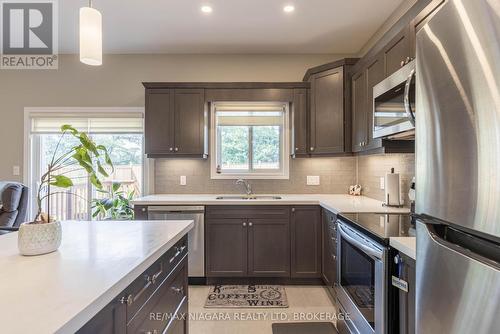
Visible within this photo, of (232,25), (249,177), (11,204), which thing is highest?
(232,25)

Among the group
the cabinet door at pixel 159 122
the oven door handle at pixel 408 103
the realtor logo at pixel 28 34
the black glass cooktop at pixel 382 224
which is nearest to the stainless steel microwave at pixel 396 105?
the oven door handle at pixel 408 103

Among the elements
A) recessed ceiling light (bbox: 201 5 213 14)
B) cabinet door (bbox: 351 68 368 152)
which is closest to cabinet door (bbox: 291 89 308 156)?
cabinet door (bbox: 351 68 368 152)

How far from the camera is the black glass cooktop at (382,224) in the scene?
4.89ft

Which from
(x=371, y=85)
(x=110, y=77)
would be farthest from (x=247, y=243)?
(x=110, y=77)

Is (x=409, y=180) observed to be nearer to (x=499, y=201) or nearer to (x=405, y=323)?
(x=405, y=323)

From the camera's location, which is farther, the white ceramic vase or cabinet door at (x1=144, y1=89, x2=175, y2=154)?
cabinet door at (x1=144, y1=89, x2=175, y2=154)

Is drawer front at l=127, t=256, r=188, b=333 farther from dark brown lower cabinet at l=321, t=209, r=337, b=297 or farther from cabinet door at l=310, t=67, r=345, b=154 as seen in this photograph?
cabinet door at l=310, t=67, r=345, b=154

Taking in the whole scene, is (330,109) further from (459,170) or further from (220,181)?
(459,170)

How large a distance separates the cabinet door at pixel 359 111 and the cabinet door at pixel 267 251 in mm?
1235

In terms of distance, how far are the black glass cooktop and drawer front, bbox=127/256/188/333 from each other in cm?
115

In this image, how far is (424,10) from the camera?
1715 mm

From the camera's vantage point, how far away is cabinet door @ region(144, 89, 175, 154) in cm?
333

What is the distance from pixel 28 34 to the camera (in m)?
3.18

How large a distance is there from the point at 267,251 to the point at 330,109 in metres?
1.73
